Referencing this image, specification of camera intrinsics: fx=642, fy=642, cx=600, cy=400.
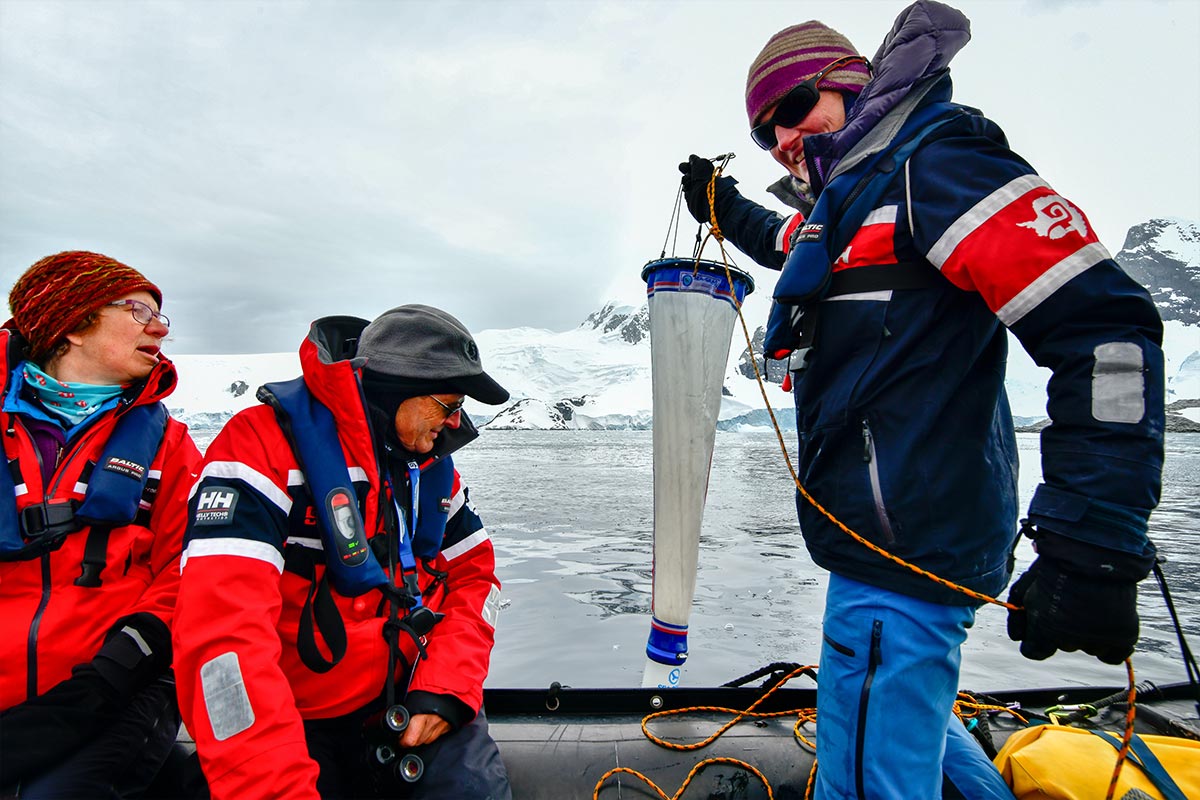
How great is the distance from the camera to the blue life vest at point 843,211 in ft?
4.72

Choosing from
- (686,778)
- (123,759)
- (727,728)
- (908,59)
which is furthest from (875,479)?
(123,759)

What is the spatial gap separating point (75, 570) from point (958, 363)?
2.47 meters

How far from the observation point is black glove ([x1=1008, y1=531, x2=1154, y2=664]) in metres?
1.12

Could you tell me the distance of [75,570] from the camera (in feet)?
6.22

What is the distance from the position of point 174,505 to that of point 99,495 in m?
0.28

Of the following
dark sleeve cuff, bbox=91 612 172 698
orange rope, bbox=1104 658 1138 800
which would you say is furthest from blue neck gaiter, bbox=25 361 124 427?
orange rope, bbox=1104 658 1138 800

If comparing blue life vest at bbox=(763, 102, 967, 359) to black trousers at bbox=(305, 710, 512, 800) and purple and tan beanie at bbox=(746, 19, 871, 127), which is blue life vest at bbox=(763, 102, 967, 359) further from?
black trousers at bbox=(305, 710, 512, 800)

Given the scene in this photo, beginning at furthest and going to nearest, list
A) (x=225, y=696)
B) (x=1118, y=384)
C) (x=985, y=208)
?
(x=225, y=696) → (x=985, y=208) → (x=1118, y=384)

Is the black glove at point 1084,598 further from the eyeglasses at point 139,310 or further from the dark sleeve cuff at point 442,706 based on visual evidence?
the eyeglasses at point 139,310

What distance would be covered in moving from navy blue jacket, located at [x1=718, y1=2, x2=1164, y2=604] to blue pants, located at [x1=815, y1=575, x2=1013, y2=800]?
0.07 metres

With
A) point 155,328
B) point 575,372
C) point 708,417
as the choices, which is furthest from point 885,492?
point 575,372

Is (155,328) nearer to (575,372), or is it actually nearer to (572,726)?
(572,726)

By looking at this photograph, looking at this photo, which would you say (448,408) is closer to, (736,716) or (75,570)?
(75,570)

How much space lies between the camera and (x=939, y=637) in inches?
54.9
